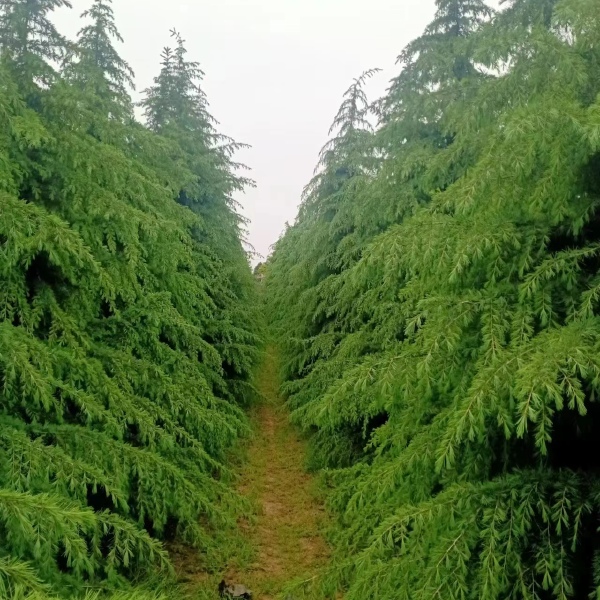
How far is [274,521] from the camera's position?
741 cm

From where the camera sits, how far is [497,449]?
12.5 feet

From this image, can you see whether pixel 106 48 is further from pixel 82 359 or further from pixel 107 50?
pixel 82 359

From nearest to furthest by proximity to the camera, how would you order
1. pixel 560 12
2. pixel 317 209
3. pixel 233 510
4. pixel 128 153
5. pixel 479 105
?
pixel 560 12, pixel 479 105, pixel 233 510, pixel 128 153, pixel 317 209

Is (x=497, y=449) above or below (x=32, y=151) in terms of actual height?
below

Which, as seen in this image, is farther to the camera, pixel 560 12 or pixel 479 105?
pixel 479 105

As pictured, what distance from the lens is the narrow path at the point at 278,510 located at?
20.4ft

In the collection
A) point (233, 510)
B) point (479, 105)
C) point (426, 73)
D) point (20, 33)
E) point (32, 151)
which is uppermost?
point (426, 73)

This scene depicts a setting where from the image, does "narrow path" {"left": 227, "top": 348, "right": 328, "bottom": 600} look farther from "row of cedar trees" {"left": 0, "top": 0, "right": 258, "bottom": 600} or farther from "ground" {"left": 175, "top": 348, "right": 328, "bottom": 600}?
"row of cedar trees" {"left": 0, "top": 0, "right": 258, "bottom": 600}

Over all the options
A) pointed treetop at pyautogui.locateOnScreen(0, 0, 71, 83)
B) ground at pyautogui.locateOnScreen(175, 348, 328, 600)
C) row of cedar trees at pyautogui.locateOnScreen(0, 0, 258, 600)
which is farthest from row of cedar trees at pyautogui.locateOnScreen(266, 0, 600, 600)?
pointed treetop at pyautogui.locateOnScreen(0, 0, 71, 83)

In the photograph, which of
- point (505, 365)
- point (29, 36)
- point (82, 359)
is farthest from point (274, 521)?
point (29, 36)

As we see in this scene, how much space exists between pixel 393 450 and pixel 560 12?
435 cm

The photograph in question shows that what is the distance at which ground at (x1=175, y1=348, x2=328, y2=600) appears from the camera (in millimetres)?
6039

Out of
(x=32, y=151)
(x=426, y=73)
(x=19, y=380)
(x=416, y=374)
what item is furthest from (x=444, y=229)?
(x=426, y=73)

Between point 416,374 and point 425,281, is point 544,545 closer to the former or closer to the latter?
point 416,374
